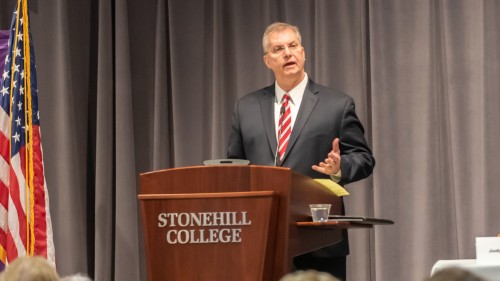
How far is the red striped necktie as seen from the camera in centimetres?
382

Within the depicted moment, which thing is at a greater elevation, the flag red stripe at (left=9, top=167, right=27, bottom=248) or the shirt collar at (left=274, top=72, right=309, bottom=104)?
the shirt collar at (left=274, top=72, right=309, bottom=104)

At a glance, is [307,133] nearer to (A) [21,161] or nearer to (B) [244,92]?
(A) [21,161]

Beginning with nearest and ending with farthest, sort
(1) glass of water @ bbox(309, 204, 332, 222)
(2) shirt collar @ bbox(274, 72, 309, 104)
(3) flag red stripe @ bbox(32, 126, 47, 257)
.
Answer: (1) glass of water @ bbox(309, 204, 332, 222)
(2) shirt collar @ bbox(274, 72, 309, 104)
(3) flag red stripe @ bbox(32, 126, 47, 257)

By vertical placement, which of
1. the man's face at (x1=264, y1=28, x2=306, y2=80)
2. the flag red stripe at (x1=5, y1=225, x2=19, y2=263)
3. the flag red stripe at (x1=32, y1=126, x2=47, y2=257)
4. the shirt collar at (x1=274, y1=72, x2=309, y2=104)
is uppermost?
the man's face at (x1=264, y1=28, x2=306, y2=80)

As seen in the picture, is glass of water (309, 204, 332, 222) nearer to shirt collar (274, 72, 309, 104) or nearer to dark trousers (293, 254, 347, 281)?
dark trousers (293, 254, 347, 281)

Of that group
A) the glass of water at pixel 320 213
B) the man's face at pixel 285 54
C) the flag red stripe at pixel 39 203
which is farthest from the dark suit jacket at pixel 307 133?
the flag red stripe at pixel 39 203

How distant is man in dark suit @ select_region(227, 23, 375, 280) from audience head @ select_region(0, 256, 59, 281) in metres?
1.87

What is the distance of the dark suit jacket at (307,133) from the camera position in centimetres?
377

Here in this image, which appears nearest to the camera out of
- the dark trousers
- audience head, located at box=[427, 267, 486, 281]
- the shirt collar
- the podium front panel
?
audience head, located at box=[427, 267, 486, 281]

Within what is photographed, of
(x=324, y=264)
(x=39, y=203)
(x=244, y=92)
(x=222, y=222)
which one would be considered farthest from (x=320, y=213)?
(x=244, y=92)

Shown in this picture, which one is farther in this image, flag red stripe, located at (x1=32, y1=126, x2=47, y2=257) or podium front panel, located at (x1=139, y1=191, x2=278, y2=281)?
flag red stripe, located at (x1=32, y1=126, x2=47, y2=257)

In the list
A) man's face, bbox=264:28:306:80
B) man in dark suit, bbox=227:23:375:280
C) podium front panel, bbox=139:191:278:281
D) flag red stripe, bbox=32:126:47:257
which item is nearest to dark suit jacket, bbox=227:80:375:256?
man in dark suit, bbox=227:23:375:280

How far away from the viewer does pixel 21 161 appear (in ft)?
15.8

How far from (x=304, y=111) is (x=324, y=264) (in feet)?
2.41
